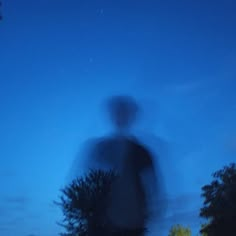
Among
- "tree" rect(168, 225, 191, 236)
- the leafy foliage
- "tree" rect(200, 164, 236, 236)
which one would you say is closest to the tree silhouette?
the leafy foliage

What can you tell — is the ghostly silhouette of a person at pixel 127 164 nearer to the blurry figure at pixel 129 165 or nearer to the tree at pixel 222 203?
the blurry figure at pixel 129 165

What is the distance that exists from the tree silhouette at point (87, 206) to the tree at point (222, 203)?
1304cm

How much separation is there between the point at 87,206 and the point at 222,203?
14635 mm

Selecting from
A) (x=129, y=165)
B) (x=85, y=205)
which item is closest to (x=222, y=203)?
(x=85, y=205)

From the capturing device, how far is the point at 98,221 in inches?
565

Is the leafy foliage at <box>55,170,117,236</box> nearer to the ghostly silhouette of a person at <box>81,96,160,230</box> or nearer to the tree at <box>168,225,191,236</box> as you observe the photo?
the ghostly silhouette of a person at <box>81,96,160,230</box>

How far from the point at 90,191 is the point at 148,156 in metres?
6.83

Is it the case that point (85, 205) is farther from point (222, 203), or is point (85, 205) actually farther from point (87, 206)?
point (222, 203)

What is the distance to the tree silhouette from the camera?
13647mm

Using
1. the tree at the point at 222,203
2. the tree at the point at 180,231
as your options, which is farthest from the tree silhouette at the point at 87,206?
the tree at the point at 180,231

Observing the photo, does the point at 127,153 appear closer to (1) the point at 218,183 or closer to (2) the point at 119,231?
(2) the point at 119,231

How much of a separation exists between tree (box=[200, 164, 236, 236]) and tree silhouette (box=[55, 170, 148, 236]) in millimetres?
13038

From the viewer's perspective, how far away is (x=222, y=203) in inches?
1080

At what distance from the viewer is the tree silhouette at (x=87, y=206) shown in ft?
44.8
